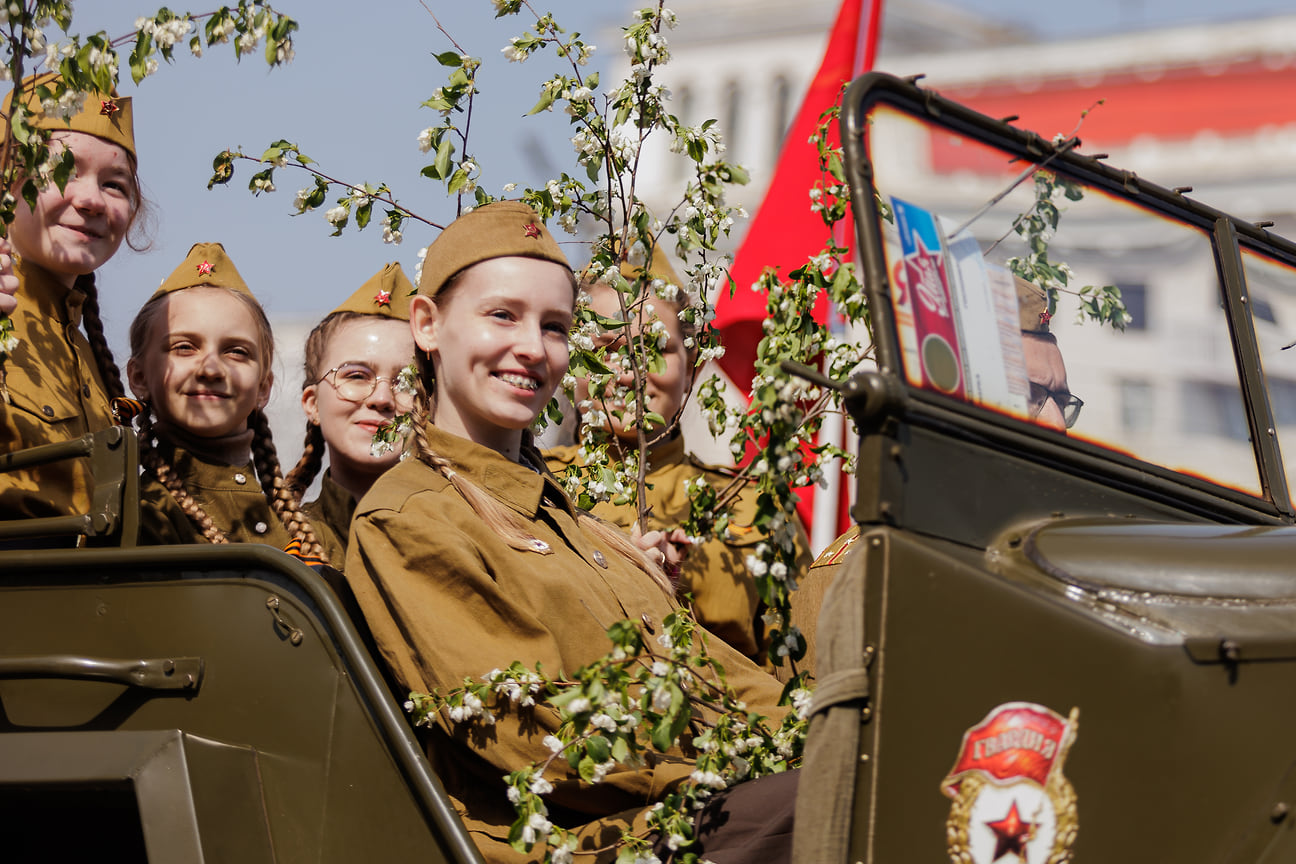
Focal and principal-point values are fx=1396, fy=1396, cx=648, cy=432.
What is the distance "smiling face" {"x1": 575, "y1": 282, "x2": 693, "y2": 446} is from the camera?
13.4 feet

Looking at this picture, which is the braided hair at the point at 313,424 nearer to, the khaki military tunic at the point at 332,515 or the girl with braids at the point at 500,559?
the khaki military tunic at the point at 332,515

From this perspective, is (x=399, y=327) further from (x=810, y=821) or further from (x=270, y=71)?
(x=810, y=821)

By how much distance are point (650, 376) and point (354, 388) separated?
0.95 m

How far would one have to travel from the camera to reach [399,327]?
14.9 feet

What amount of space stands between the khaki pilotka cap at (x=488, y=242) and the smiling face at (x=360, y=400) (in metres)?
1.26

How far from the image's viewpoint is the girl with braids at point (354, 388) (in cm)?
443

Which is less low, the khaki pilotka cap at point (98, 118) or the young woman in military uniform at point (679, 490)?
the khaki pilotka cap at point (98, 118)

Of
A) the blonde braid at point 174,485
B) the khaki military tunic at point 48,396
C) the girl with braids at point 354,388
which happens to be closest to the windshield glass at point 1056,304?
the khaki military tunic at point 48,396

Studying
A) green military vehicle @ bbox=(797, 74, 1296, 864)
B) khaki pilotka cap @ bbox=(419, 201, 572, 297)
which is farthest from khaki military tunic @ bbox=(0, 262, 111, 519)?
green military vehicle @ bbox=(797, 74, 1296, 864)

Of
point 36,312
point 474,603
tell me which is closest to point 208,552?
point 474,603

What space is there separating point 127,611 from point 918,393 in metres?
1.52

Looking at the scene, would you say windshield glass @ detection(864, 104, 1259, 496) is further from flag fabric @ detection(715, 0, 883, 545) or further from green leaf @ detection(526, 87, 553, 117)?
flag fabric @ detection(715, 0, 883, 545)

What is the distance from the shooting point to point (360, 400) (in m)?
4.44

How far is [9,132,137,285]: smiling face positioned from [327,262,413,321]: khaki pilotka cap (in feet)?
3.74
